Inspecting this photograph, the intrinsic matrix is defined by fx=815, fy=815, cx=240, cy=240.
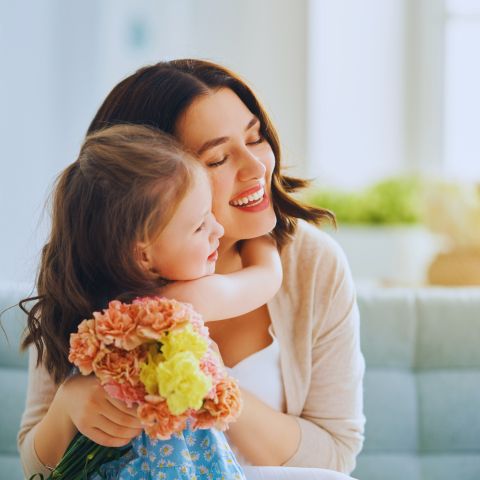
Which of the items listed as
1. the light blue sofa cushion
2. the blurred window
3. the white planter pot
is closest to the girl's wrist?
the light blue sofa cushion

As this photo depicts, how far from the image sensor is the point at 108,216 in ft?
4.07

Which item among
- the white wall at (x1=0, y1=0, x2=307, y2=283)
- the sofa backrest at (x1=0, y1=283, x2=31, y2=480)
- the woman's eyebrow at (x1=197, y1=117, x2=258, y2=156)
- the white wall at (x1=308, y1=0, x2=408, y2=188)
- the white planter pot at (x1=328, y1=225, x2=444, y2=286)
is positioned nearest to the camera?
the woman's eyebrow at (x1=197, y1=117, x2=258, y2=156)

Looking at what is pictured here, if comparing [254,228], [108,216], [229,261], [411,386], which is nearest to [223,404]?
[108,216]

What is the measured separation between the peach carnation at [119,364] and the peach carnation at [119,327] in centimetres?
1

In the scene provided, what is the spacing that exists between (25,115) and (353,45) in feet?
Result: 6.75

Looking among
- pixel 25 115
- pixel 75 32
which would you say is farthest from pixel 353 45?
pixel 25 115

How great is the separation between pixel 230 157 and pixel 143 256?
27 cm

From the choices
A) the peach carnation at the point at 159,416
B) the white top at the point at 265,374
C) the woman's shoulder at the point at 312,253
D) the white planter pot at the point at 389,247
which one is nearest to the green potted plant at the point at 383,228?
the white planter pot at the point at 389,247

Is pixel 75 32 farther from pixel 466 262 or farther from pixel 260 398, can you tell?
pixel 260 398

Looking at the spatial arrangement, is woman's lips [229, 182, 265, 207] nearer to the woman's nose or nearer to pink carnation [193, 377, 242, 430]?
the woman's nose

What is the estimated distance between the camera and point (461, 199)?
3.21 m

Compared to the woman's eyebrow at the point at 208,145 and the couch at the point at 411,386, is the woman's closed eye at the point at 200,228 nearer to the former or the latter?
the woman's eyebrow at the point at 208,145

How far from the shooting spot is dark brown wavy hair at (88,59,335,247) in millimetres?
1444

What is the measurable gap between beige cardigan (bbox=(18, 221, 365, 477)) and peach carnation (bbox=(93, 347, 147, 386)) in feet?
1.71
